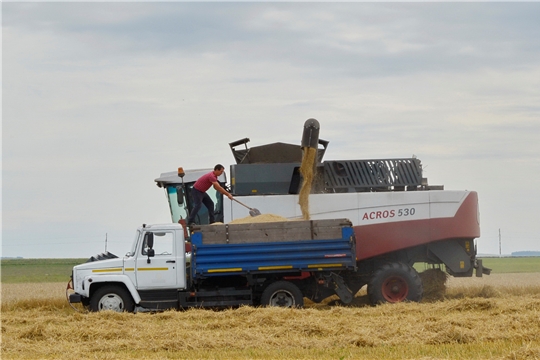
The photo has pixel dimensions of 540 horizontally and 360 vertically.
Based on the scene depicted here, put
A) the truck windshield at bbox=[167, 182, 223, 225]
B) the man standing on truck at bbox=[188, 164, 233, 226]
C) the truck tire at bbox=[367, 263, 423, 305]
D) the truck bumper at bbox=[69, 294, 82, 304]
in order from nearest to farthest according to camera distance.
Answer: the truck bumper at bbox=[69, 294, 82, 304], the truck tire at bbox=[367, 263, 423, 305], the man standing on truck at bbox=[188, 164, 233, 226], the truck windshield at bbox=[167, 182, 223, 225]

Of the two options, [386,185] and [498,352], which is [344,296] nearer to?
[386,185]

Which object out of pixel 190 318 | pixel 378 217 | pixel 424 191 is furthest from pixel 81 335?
pixel 424 191

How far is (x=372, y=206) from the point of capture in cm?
1677

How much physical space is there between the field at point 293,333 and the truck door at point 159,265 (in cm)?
99

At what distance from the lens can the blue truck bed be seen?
50.0 ft

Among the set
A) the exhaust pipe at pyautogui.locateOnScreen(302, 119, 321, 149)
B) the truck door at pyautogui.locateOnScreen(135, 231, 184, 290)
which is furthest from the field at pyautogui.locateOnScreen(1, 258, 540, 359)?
the exhaust pipe at pyautogui.locateOnScreen(302, 119, 321, 149)

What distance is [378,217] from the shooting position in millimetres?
16719

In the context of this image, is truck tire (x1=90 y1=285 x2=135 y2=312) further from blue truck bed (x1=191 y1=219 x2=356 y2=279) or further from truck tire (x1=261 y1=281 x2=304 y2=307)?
truck tire (x1=261 y1=281 x2=304 y2=307)

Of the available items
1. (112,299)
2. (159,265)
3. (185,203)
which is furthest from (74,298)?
(185,203)

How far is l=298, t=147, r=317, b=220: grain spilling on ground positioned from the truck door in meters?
2.99

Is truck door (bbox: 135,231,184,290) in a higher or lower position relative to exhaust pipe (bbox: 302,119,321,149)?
lower

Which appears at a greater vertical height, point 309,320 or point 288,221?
point 288,221

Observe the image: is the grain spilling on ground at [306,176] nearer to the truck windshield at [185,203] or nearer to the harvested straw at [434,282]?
the truck windshield at [185,203]

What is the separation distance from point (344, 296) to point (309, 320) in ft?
11.1
